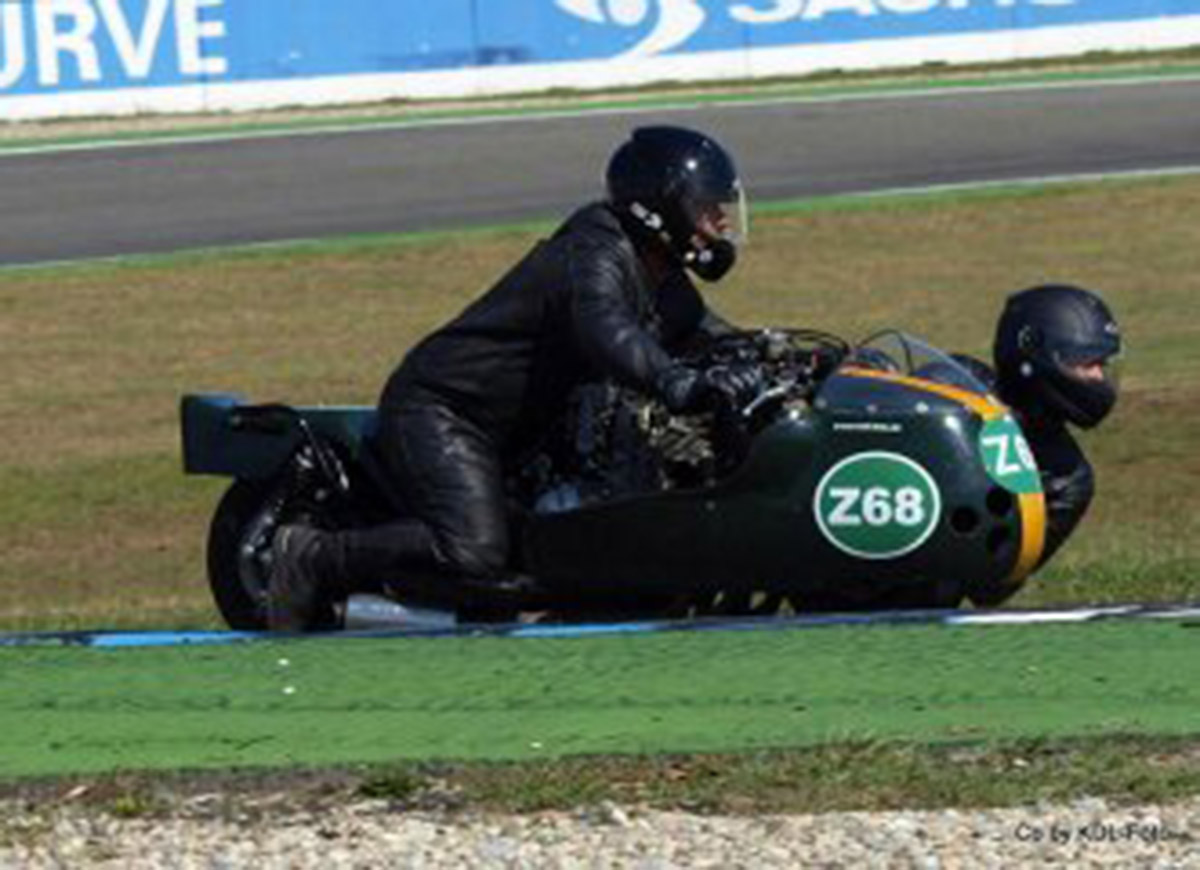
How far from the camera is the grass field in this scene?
12.2 m

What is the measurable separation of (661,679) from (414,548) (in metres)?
1.38

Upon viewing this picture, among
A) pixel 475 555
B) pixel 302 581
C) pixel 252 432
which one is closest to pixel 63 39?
pixel 252 432

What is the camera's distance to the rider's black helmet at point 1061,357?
28.5 feet

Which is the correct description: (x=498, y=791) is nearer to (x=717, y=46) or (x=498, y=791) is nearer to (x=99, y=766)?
(x=99, y=766)

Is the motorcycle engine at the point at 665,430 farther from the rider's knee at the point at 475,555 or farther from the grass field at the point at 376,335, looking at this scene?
the grass field at the point at 376,335

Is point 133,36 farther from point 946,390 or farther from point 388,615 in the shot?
point 946,390

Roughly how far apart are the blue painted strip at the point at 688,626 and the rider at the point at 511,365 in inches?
9.8

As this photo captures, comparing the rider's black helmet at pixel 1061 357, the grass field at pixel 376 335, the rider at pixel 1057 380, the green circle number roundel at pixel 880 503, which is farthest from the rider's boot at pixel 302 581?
the rider's black helmet at pixel 1061 357

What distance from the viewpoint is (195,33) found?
27266mm

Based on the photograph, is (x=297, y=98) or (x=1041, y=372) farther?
(x=297, y=98)

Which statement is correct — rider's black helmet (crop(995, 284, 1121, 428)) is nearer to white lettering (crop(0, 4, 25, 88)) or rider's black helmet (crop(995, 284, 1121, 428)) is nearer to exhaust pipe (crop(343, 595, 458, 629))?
exhaust pipe (crop(343, 595, 458, 629))

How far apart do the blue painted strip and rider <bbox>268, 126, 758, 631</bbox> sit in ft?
0.81

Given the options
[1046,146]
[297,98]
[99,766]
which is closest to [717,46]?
[297,98]

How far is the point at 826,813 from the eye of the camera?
6410mm
